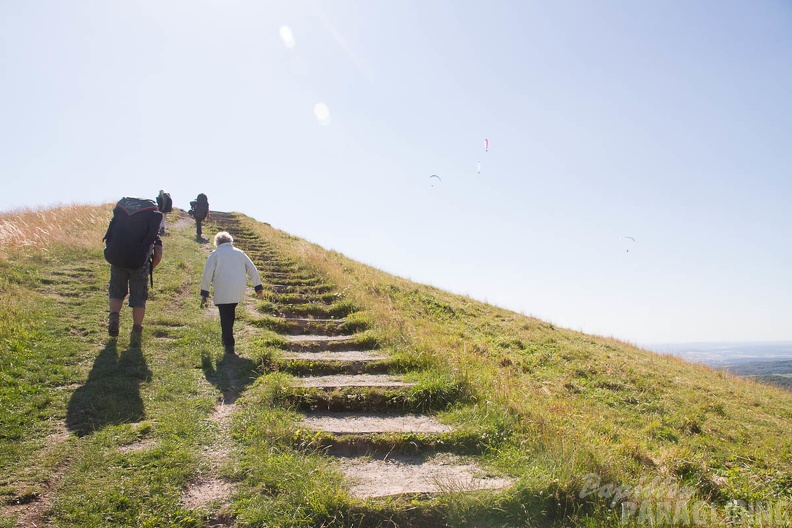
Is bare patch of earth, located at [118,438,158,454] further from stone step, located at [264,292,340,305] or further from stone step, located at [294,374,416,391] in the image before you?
stone step, located at [264,292,340,305]

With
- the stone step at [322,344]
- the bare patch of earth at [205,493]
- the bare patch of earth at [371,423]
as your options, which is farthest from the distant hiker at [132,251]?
the bare patch of earth at [205,493]

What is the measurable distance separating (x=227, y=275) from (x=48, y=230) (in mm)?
10514

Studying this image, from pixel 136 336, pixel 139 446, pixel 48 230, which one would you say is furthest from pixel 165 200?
pixel 139 446

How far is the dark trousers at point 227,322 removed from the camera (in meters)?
8.00

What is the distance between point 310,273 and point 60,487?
11.3 metres

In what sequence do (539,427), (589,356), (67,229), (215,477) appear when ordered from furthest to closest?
(67,229) → (589,356) → (539,427) → (215,477)

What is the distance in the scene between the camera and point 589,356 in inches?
500

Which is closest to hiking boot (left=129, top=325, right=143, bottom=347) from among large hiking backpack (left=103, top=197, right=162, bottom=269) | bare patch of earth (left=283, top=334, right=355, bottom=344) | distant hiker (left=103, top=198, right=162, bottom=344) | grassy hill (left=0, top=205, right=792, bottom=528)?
distant hiker (left=103, top=198, right=162, bottom=344)

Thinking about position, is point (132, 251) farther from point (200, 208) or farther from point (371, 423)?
point (200, 208)

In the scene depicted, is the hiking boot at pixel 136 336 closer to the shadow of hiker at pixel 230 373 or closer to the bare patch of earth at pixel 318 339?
the shadow of hiker at pixel 230 373

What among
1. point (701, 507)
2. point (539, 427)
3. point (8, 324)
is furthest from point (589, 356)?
point (8, 324)

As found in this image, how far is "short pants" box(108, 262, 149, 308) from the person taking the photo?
7.77 m

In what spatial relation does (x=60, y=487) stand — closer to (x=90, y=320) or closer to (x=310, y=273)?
(x=90, y=320)

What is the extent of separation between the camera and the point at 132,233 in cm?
783
